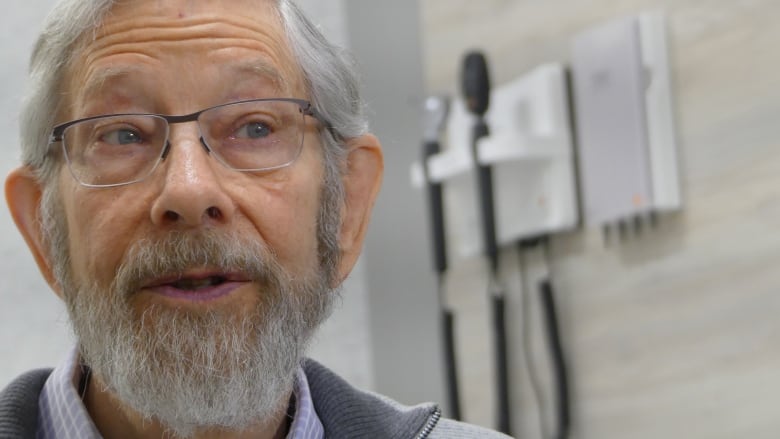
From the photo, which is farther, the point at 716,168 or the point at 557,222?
the point at 557,222

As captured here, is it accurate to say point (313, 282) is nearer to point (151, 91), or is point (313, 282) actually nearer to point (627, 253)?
point (151, 91)

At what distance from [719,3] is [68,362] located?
69 centimetres

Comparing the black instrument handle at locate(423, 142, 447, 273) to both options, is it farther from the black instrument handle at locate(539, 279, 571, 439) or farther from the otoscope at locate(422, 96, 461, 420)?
the black instrument handle at locate(539, 279, 571, 439)

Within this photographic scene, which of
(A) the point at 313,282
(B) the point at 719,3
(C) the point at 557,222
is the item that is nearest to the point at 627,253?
(C) the point at 557,222

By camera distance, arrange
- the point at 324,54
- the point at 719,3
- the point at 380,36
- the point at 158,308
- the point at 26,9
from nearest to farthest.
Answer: the point at 158,308
the point at 324,54
the point at 719,3
the point at 26,9
the point at 380,36

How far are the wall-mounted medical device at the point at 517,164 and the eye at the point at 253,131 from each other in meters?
0.46

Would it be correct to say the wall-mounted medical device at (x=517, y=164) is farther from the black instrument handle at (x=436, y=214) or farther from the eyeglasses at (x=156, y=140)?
the eyeglasses at (x=156, y=140)

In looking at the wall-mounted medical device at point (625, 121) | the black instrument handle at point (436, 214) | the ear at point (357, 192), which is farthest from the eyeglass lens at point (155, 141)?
the black instrument handle at point (436, 214)

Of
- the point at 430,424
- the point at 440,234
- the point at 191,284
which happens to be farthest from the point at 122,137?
the point at 440,234

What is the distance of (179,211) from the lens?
103 cm

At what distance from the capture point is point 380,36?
6.00 feet

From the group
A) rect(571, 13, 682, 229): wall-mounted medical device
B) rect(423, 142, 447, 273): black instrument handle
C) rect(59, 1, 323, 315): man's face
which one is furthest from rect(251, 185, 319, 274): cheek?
rect(423, 142, 447, 273): black instrument handle

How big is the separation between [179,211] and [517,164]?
64 cm

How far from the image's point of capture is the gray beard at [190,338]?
3.43 feet
